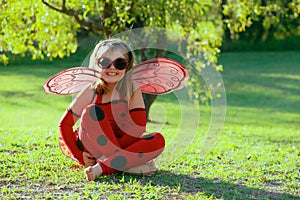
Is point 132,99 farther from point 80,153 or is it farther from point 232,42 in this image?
point 232,42

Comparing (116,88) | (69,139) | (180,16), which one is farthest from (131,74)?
(180,16)

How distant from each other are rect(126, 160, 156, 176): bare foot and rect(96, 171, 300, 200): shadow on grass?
3 centimetres

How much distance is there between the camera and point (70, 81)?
165 inches

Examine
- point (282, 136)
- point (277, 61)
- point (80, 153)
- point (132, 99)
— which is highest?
point (132, 99)

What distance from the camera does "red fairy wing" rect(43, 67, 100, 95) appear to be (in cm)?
411

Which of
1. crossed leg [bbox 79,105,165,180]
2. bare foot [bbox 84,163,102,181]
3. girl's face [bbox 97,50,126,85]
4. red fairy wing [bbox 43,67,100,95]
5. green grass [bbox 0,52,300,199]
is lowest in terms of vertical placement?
green grass [bbox 0,52,300,199]

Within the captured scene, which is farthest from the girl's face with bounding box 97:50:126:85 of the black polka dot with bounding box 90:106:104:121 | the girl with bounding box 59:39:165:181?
the black polka dot with bounding box 90:106:104:121

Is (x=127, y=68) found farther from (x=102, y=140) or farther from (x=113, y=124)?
(x=102, y=140)

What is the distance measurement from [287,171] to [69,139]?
70.9 inches

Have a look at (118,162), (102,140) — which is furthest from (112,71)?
(118,162)

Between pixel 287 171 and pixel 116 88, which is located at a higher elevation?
pixel 116 88

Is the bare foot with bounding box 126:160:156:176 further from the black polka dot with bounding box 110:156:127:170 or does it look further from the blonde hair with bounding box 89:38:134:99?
the blonde hair with bounding box 89:38:134:99

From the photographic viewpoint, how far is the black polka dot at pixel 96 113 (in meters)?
3.84

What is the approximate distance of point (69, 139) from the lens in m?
4.04
